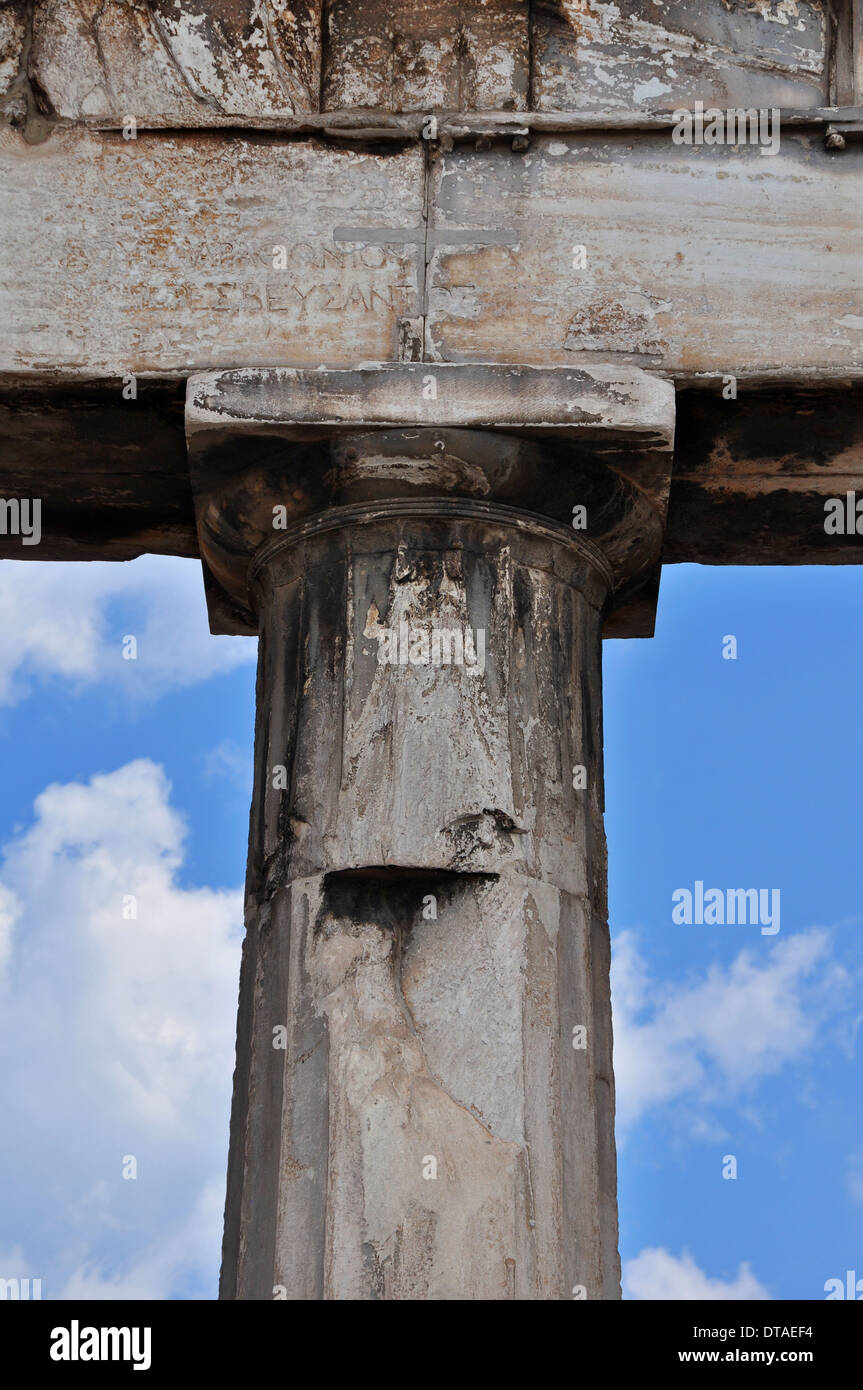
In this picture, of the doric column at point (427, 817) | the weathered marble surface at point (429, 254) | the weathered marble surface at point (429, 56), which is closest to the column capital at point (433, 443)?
the doric column at point (427, 817)

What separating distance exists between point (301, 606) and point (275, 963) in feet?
3.94

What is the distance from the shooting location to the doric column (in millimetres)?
5238

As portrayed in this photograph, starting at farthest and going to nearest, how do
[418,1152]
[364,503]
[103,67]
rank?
[103,67] → [364,503] → [418,1152]

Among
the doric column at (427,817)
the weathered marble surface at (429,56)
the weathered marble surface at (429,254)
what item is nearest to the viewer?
the doric column at (427,817)

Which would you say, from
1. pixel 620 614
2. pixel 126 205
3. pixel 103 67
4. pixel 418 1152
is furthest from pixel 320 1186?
pixel 103 67

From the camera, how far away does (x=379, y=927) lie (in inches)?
220

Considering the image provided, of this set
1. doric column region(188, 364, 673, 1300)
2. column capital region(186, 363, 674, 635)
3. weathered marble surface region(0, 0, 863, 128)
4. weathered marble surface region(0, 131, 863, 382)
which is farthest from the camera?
weathered marble surface region(0, 0, 863, 128)

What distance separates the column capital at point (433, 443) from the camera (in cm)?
592

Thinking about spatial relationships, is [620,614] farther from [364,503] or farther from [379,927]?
[379,927]

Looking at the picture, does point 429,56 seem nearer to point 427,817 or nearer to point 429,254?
point 429,254

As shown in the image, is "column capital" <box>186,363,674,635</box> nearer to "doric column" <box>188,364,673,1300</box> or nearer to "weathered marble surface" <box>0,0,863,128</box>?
"doric column" <box>188,364,673,1300</box>

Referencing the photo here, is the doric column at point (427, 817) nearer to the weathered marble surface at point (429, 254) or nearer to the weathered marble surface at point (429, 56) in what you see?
the weathered marble surface at point (429, 254)

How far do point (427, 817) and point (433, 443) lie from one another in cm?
120

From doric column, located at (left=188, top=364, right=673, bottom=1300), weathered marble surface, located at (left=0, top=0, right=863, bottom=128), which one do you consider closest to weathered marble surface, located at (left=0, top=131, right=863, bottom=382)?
weathered marble surface, located at (left=0, top=0, right=863, bottom=128)
